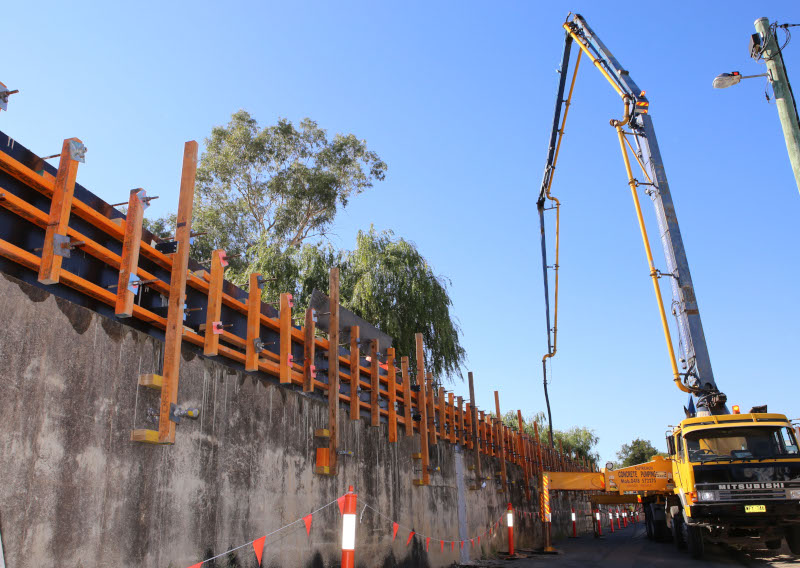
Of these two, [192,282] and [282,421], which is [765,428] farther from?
[192,282]

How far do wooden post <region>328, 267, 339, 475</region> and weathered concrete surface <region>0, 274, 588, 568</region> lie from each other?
0.25 m

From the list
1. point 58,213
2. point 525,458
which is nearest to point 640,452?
point 525,458

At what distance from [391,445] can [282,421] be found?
370 cm

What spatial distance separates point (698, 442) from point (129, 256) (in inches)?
426

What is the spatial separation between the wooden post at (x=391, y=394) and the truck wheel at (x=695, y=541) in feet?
21.3

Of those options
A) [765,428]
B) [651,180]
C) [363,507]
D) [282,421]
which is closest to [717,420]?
[765,428]

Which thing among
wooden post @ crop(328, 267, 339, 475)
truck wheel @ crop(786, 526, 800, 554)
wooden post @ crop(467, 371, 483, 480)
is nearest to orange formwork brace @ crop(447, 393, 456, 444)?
wooden post @ crop(467, 371, 483, 480)

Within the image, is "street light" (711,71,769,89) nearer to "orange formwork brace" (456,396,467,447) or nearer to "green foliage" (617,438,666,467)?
"orange formwork brace" (456,396,467,447)

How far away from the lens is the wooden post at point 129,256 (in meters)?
5.56

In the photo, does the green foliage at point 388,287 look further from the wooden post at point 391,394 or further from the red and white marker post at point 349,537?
the red and white marker post at point 349,537

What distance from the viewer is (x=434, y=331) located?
22109mm

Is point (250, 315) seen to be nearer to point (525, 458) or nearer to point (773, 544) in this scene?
point (773, 544)

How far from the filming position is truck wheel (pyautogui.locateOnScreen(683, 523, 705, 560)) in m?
12.3

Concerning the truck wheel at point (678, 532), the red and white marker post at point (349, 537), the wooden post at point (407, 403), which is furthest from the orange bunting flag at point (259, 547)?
the truck wheel at point (678, 532)
